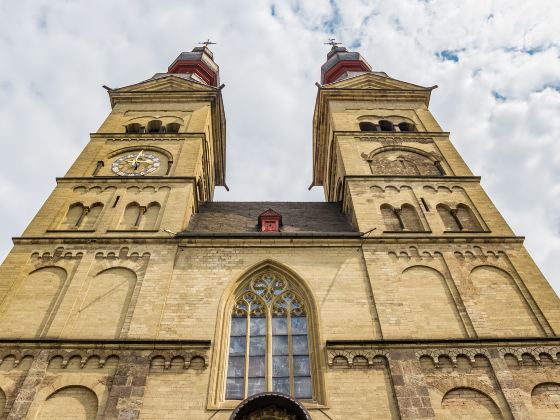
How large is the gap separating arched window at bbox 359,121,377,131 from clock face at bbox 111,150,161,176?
881 centimetres

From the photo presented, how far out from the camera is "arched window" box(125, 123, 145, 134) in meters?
20.1

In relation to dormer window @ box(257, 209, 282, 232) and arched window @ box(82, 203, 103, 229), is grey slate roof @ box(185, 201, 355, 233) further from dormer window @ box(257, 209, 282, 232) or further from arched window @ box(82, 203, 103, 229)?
arched window @ box(82, 203, 103, 229)

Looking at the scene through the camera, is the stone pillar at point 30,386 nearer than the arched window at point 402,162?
Yes

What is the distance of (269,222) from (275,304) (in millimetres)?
3831

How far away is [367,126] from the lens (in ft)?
67.9

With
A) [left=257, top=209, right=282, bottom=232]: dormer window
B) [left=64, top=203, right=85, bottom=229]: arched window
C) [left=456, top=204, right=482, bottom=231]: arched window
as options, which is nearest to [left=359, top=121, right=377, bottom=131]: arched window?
[left=456, top=204, right=482, bottom=231]: arched window

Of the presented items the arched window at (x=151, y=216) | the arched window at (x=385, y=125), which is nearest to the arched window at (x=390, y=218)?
the arched window at (x=385, y=125)

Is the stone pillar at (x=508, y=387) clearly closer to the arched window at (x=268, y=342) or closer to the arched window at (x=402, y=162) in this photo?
the arched window at (x=268, y=342)

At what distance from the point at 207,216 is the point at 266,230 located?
3.44 meters

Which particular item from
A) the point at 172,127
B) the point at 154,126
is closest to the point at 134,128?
the point at 154,126

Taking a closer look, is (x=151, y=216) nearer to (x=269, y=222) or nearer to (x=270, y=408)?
(x=269, y=222)

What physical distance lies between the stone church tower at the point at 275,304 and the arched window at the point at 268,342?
0.04 m

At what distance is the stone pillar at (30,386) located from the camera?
9117mm

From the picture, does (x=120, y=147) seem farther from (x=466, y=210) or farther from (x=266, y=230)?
(x=466, y=210)
